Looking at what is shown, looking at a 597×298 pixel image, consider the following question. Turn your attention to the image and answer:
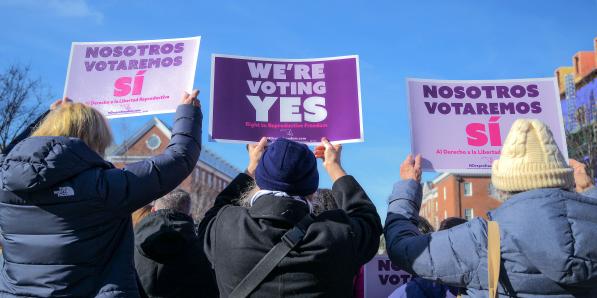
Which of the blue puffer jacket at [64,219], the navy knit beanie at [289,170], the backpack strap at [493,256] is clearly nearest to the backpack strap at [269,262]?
the navy knit beanie at [289,170]

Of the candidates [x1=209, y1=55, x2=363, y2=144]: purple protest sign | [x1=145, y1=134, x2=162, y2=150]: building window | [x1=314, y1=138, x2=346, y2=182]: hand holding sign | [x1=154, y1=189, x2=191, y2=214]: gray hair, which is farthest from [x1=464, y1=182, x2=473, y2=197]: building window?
[x1=314, y1=138, x2=346, y2=182]: hand holding sign

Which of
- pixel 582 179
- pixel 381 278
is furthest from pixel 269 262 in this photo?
pixel 381 278

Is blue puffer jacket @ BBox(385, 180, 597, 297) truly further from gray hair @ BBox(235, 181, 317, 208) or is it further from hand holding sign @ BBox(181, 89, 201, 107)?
hand holding sign @ BBox(181, 89, 201, 107)

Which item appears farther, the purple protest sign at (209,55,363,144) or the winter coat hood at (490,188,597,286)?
the purple protest sign at (209,55,363,144)

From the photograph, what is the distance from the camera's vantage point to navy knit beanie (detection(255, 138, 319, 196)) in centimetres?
266

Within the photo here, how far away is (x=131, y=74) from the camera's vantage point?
489 cm

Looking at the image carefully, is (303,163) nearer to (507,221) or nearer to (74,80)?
(507,221)

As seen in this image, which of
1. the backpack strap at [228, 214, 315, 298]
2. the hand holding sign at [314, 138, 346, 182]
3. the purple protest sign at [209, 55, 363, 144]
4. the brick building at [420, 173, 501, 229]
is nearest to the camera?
the backpack strap at [228, 214, 315, 298]

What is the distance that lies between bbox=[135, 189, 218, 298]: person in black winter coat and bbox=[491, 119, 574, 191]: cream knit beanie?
86.4 inches

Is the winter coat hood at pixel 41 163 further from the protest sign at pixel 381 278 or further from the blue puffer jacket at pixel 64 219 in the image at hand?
the protest sign at pixel 381 278

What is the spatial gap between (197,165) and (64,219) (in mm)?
53211

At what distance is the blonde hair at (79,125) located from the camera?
2.86 m

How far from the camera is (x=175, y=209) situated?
4.23 m

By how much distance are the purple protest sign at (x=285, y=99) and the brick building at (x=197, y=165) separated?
3431 cm
